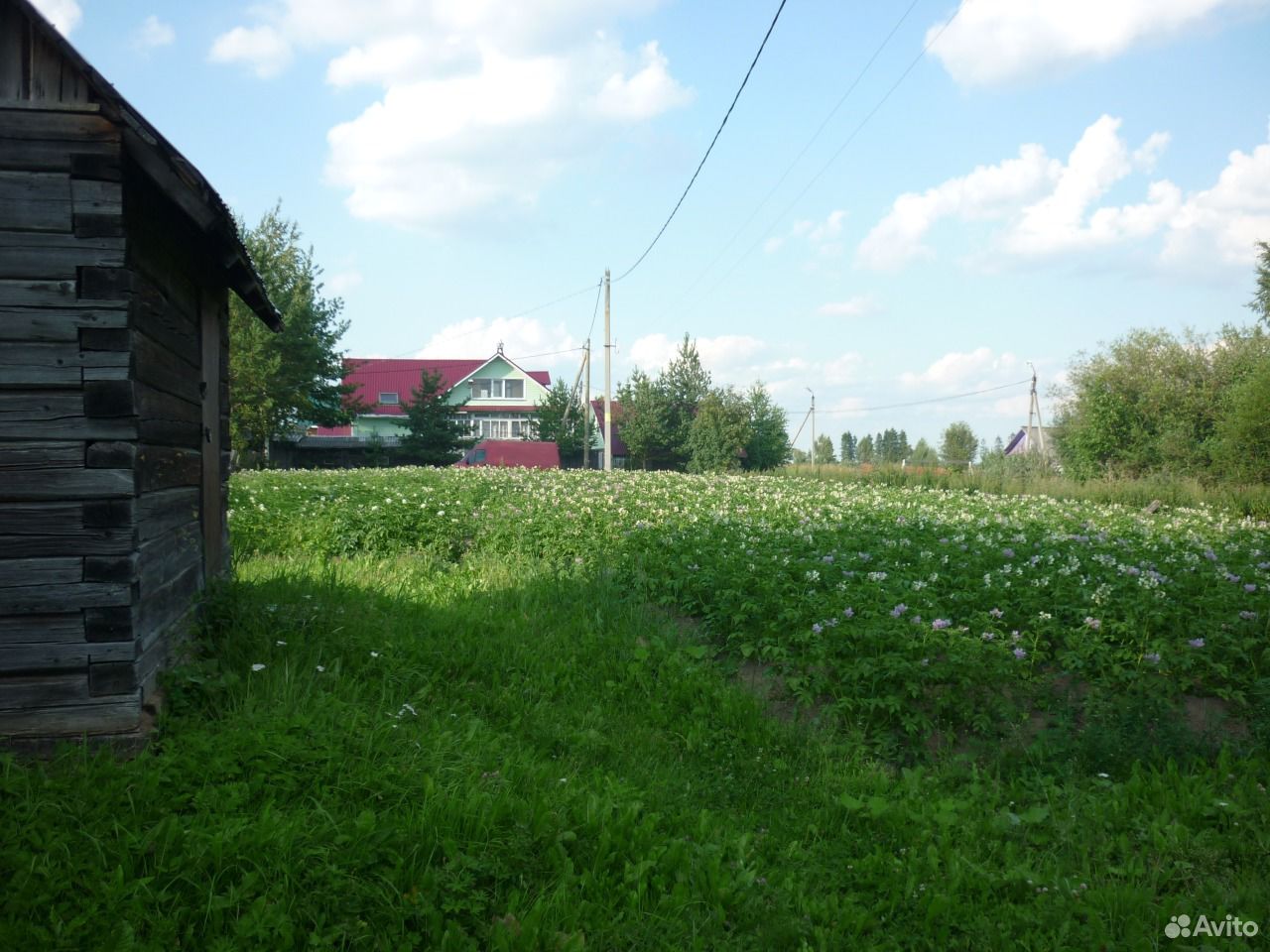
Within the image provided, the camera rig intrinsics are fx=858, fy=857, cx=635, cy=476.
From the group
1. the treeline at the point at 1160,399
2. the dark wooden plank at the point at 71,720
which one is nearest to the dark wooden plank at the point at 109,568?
the dark wooden plank at the point at 71,720

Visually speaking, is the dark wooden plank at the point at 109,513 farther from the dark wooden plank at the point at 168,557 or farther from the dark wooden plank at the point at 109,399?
the dark wooden plank at the point at 109,399

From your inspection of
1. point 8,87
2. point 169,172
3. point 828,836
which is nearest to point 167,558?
point 169,172

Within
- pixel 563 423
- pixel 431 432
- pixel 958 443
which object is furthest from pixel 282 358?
pixel 958 443

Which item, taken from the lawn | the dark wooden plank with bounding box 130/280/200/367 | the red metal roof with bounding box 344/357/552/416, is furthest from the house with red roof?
the dark wooden plank with bounding box 130/280/200/367

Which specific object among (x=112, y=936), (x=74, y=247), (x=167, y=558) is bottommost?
(x=112, y=936)

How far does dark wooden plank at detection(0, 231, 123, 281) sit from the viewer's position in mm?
4355

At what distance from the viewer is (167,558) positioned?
523 cm

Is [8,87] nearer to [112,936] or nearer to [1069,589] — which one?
[112,936]

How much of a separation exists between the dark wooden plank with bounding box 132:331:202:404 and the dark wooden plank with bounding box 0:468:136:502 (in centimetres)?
56

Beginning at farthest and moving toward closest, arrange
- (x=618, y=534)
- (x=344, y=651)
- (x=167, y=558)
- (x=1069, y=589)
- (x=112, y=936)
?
(x=618, y=534), (x=1069, y=589), (x=344, y=651), (x=167, y=558), (x=112, y=936)

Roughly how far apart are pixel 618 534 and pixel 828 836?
667 cm

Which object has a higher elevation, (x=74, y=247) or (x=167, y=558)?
(x=74, y=247)

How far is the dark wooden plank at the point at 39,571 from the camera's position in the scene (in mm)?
4328

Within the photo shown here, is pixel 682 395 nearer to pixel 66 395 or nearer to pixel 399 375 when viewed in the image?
pixel 399 375
